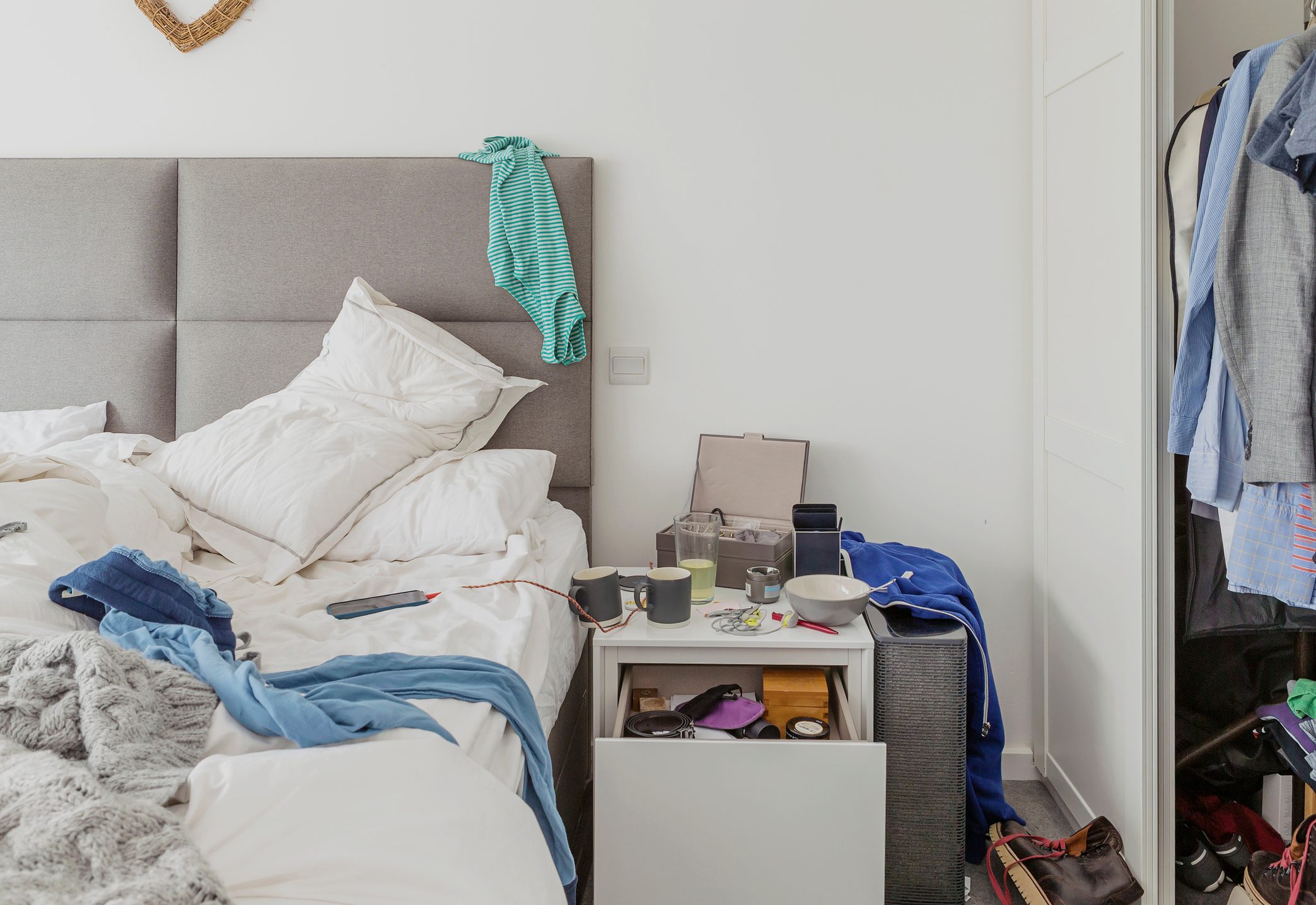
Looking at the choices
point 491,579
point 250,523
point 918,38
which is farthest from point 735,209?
point 250,523

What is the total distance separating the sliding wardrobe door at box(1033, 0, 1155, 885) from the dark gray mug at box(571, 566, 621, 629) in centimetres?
97

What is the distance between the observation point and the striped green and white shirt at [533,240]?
7.01 ft

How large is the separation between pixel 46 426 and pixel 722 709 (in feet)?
5.76

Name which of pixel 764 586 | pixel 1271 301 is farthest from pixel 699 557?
pixel 1271 301

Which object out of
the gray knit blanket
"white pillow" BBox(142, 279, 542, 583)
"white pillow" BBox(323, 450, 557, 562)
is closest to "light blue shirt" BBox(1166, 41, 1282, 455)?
"white pillow" BBox(323, 450, 557, 562)

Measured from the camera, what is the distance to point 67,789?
71 centimetres

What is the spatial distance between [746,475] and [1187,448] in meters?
0.95

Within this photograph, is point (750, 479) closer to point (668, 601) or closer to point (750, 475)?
point (750, 475)

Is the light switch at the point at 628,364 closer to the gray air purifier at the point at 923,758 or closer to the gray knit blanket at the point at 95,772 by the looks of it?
the gray air purifier at the point at 923,758

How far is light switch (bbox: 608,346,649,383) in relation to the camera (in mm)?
2266

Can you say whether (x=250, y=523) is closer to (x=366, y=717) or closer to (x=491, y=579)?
(x=491, y=579)

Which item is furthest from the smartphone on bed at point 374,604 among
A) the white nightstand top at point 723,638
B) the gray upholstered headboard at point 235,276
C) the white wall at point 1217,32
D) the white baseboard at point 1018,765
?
the white wall at point 1217,32

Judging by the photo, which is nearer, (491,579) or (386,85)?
(491,579)

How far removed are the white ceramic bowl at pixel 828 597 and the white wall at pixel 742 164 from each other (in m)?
0.54
